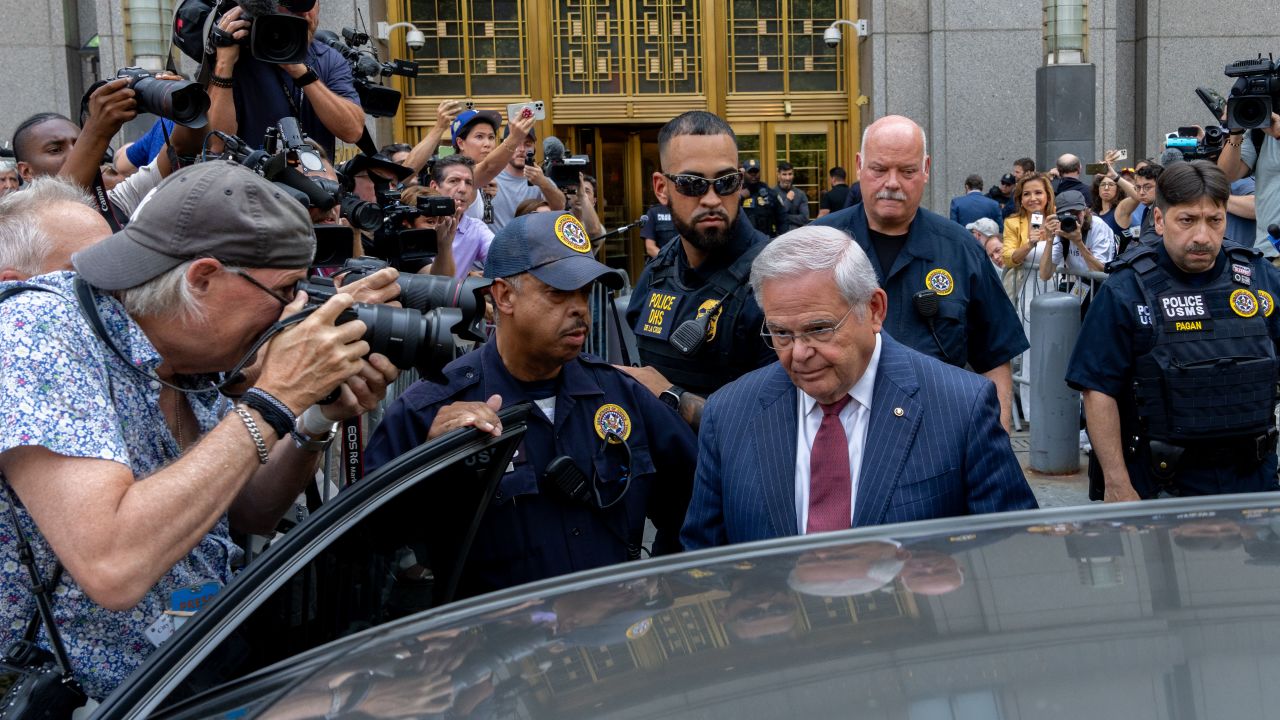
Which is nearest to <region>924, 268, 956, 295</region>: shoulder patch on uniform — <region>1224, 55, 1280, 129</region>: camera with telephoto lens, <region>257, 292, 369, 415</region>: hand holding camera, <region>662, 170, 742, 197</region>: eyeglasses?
<region>662, 170, 742, 197</region>: eyeglasses

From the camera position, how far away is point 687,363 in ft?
12.6

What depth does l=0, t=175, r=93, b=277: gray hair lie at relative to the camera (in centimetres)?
291

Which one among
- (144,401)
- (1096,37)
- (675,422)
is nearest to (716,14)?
(1096,37)

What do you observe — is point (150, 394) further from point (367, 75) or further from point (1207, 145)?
point (1207, 145)

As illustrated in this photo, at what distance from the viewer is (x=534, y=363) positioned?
3.22 meters

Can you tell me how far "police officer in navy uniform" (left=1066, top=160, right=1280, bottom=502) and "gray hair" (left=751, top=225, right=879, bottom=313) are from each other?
198 centimetres

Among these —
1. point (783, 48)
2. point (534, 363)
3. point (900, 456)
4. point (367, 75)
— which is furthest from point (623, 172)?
point (900, 456)

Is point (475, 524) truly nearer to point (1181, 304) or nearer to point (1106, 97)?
point (1181, 304)

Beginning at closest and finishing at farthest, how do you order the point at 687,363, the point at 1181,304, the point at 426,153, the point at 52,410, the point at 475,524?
the point at 52,410 < the point at 475,524 < the point at 687,363 < the point at 1181,304 < the point at 426,153

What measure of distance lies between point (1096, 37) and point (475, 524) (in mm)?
15903

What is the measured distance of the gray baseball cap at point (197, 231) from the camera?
221cm

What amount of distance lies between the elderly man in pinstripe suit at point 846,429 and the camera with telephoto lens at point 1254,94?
14.6 ft

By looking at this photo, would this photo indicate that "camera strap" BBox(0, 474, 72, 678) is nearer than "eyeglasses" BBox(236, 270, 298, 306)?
Yes

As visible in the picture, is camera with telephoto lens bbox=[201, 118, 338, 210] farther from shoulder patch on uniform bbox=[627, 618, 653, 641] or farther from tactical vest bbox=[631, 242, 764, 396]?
shoulder patch on uniform bbox=[627, 618, 653, 641]
